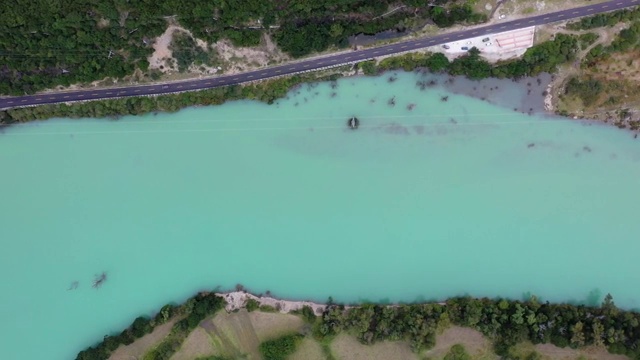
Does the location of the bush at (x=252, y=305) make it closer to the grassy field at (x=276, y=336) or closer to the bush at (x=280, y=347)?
the grassy field at (x=276, y=336)

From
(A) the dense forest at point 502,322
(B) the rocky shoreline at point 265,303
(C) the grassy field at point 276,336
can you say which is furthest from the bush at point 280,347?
(B) the rocky shoreline at point 265,303

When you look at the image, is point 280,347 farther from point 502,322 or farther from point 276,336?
point 502,322

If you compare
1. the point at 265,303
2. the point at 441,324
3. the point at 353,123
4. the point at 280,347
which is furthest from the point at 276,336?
the point at 353,123

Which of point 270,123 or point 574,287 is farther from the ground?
point 270,123

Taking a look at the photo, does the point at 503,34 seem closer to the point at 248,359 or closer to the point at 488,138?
the point at 488,138

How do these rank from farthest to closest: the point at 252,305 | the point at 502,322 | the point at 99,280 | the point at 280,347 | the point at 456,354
Result: 1. the point at 99,280
2. the point at 252,305
3. the point at 280,347
4. the point at 456,354
5. the point at 502,322

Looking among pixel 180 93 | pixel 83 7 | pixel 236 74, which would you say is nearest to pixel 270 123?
pixel 236 74
